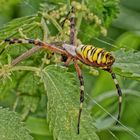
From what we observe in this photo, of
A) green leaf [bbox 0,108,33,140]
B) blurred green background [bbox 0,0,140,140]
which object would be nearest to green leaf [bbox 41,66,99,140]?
green leaf [bbox 0,108,33,140]

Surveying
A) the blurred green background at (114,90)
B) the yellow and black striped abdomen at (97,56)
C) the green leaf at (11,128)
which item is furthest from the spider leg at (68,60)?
the blurred green background at (114,90)

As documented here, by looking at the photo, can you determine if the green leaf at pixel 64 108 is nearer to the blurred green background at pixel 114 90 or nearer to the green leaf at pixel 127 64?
the green leaf at pixel 127 64

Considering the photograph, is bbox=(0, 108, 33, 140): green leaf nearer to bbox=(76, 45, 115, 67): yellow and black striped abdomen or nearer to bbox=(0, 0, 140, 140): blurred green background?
bbox=(76, 45, 115, 67): yellow and black striped abdomen

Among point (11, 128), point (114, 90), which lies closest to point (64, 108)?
point (11, 128)

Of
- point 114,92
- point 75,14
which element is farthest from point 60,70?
point 114,92

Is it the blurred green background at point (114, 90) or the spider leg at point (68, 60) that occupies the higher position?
the spider leg at point (68, 60)
